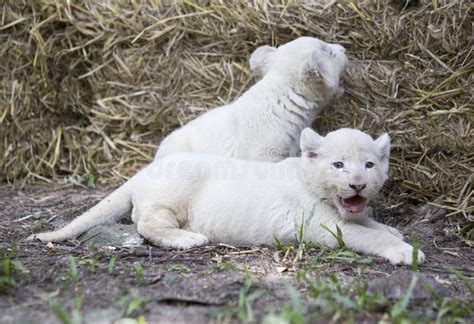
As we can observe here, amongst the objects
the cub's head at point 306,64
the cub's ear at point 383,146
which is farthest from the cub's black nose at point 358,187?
the cub's head at point 306,64

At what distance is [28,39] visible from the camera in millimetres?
Result: 7199

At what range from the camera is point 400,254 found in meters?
4.57

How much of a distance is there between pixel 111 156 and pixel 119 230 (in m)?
2.15

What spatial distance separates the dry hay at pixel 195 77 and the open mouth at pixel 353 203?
1.19m

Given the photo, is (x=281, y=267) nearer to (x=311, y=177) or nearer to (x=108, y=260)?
(x=311, y=177)

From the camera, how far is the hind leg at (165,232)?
4.90 metres

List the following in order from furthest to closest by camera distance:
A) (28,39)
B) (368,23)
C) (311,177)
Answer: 1. (28,39)
2. (368,23)
3. (311,177)

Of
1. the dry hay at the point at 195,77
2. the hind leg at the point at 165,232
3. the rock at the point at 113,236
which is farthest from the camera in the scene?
the dry hay at the point at 195,77

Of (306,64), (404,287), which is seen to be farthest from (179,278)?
(306,64)

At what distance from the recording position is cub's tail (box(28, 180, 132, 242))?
16.7 ft

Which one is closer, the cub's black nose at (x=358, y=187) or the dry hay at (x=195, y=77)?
the cub's black nose at (x=358, y=187)

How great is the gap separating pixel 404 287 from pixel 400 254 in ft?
2.92

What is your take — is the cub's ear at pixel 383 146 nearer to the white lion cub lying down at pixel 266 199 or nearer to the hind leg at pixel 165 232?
the white lion cub lying down at pixel 266 199

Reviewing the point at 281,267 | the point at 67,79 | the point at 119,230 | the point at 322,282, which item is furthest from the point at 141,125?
the point at 322,282
